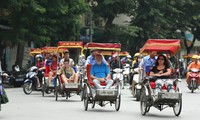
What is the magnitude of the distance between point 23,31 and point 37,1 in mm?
1983

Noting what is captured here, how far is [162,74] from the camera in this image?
15031mm

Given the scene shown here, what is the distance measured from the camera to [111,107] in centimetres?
1769

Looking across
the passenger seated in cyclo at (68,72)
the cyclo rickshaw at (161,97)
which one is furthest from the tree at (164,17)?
the cyclo rickshaw at (161,97)

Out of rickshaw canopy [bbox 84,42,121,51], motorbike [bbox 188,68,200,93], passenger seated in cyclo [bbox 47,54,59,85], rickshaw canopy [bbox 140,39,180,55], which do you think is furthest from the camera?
motorbike [bbox 188,68,200,93]

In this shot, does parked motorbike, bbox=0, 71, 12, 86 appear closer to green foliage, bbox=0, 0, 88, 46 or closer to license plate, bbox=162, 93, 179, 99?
green foliage, bbox=0, 0, 88, 46

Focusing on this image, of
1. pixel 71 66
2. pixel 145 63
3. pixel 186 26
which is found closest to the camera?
pixel 145 63

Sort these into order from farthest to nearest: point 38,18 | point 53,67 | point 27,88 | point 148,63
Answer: point 38,18
point 27,88
point 53,67
point 148,63

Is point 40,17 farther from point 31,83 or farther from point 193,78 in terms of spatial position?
point 193,78

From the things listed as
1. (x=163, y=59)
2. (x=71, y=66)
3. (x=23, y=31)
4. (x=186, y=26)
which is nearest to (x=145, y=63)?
(x=163, y=59)

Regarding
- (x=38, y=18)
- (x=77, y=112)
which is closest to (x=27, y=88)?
(x=38, y=18)

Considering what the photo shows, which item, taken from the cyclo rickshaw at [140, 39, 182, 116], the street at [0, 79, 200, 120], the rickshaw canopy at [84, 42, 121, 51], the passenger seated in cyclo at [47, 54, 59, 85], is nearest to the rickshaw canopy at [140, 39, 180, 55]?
the cyclo rickshaw at [140, 39, 182, 116]

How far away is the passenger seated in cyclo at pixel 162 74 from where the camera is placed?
14.6 m

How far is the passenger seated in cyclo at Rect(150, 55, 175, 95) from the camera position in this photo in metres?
14.6

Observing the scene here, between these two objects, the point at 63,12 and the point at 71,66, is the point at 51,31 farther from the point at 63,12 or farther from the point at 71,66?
the point at 71,66
